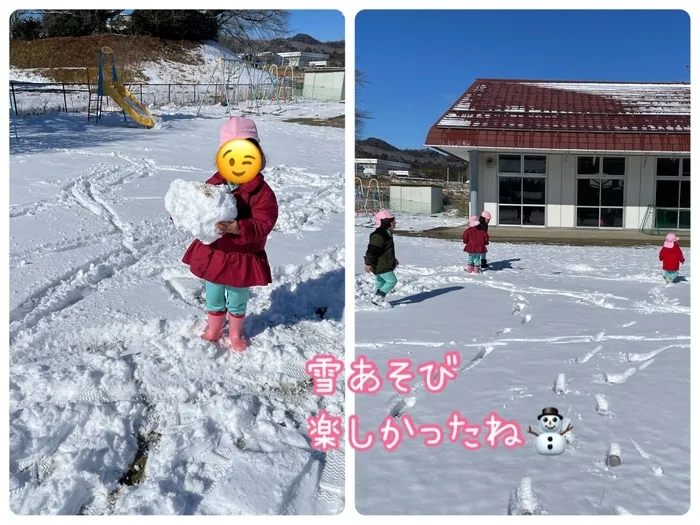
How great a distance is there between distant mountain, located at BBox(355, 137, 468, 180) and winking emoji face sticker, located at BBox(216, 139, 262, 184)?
0.33 m

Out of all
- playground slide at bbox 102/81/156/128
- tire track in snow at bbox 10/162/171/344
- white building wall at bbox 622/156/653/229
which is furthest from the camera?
playground slide at bbox 102/81/156/128

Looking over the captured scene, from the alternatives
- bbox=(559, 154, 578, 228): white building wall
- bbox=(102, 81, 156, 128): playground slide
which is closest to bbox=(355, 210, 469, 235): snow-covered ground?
bbox=(559, 154, 578, 228): white building wall

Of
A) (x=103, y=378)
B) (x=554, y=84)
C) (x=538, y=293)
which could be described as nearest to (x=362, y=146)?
(x=103, y=378)

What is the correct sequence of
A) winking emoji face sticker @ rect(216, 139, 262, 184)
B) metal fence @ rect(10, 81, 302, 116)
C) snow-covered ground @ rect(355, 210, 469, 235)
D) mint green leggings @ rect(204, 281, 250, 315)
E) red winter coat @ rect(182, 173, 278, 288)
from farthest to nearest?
1. metal fence @ rect(10, 81, 302, 116)
2. snow-covered ground @ rect(355, 210, 469, 235)
3. mint green leggings @ rect(204, 281, 250, 315)
4. red winter coat @ rect(182, 173, 278, 288)
5. winking emoji face sticker @ rect(216, 139, 262, 184)

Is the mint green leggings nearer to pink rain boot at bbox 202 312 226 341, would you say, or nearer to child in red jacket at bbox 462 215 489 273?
pink rain boot at bbox 202 312 226 341

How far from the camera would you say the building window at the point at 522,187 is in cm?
458

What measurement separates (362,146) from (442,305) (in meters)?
A: 1.14

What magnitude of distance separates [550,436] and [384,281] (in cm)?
149

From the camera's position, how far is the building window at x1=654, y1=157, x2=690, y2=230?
3385 mm

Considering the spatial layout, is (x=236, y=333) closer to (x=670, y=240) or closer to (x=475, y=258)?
(x=475, y=258)

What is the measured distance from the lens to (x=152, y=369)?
173cm

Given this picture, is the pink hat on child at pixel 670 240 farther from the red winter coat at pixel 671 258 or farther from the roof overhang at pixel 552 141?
the roof overhang at pixel 552 141

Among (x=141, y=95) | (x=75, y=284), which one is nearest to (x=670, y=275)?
(x=75, y=284)

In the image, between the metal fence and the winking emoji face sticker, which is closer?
the winking emoji face sticker
